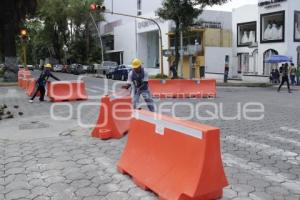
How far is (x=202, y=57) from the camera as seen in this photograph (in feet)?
140

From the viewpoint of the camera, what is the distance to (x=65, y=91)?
17484 millimetres

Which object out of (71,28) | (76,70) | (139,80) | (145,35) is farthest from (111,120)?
(71,28)

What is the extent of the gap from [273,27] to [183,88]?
18.7 metres

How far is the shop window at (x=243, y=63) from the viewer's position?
40.5 meters

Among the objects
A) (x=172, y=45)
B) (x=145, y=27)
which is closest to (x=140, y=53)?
(x=145, y=27)

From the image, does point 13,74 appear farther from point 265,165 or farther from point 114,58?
point 114,58

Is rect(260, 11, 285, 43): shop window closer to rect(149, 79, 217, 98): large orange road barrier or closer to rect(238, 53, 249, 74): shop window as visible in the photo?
rect(238, 53, 249, 74): shop window

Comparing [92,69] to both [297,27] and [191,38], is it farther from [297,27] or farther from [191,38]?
[297,27]

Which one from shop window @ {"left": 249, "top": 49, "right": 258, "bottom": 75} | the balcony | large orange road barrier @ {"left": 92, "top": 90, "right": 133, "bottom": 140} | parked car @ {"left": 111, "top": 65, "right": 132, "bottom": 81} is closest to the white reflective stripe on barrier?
large orange road barrier @ {"left": 92, "top": 90, "right": 133, "bottom": 140}

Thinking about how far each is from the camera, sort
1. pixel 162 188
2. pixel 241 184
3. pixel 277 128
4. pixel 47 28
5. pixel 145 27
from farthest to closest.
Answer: pixel 47 28 < pixel 145 27 < pixel 277 128 < pixel 241 184 < pixel 162 188

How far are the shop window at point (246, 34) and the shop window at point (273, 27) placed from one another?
4608 millimetres

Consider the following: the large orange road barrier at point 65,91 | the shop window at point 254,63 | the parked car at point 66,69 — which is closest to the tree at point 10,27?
the large orange road barrier at point 65,91

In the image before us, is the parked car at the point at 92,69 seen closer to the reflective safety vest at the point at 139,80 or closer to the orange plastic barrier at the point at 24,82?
the orange plastic barrier at the point at 24,82

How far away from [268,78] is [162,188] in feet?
98.1
